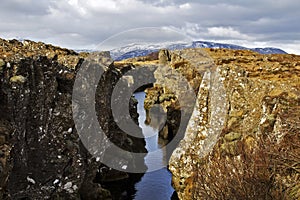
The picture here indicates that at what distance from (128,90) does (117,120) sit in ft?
11.4

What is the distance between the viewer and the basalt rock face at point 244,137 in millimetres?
17328

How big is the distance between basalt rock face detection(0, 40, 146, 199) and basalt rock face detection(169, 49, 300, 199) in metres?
6.77

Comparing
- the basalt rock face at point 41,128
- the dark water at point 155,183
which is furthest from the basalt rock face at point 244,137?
the basalt rock face at point 41,128

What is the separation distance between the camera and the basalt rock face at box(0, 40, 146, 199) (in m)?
23.1

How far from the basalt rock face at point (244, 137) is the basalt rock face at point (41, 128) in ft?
22.2

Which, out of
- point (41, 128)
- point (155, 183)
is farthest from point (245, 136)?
point (155, 183)

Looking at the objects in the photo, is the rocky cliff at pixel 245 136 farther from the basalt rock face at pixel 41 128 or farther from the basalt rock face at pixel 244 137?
the basalt rock face at pixel 41 128

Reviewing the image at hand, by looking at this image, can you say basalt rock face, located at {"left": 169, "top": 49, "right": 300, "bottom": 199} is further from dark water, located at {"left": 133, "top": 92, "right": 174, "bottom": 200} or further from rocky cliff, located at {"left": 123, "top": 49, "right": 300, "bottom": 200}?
dark water, located at {"left": 133, "top": 92, "right": 174, "bottom": 200}

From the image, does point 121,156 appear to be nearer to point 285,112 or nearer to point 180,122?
point 180,122

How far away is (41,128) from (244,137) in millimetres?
12512

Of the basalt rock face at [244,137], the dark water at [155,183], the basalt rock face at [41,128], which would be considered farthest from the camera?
the dark water at [155,183]

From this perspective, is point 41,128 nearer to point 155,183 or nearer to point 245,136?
point 155,183

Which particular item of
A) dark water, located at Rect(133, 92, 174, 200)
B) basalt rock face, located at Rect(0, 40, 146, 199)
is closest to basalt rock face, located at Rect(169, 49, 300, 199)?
dark water, located at Rect(133, 92, 174, 200)

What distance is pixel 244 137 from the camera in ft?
68.8
